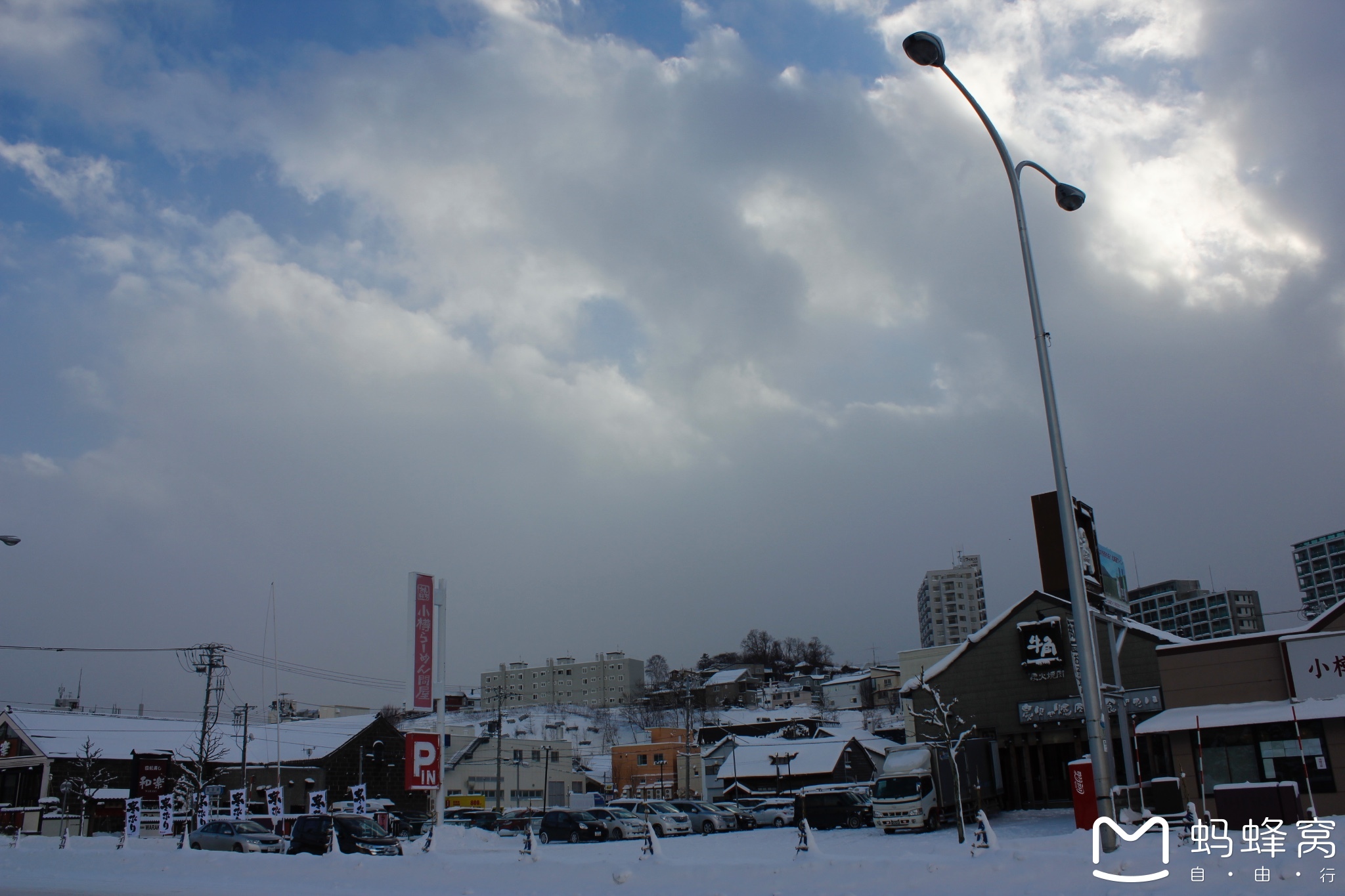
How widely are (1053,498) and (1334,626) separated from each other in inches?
428

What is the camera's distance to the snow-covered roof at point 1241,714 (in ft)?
82.0

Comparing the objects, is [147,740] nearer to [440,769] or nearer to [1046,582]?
[440,769]

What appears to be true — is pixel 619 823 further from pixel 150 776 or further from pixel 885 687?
pixel 885 687

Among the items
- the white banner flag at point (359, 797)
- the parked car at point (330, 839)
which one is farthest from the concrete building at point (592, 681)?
the parked car at point (330, 839)

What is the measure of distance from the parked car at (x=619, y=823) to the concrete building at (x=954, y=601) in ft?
556

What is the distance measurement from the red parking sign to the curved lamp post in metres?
19.0

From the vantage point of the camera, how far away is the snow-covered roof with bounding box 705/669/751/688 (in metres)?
167

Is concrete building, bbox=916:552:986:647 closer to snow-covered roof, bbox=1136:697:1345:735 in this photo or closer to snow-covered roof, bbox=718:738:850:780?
snow-covered roof, bbox=718:738:850:780

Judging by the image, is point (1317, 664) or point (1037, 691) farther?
point (1037, 691)

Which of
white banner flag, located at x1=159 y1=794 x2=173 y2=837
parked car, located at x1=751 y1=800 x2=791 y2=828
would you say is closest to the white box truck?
parked car, located at x1=751 y1=800 x2=791 y2=828

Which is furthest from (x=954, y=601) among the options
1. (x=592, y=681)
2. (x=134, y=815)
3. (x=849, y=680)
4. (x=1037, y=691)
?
(x=134, y=815)

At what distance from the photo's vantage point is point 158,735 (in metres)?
60.5

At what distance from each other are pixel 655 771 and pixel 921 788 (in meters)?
54.6

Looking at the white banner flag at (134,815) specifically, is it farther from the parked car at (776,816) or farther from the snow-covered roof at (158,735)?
the parked car at (776,816)
